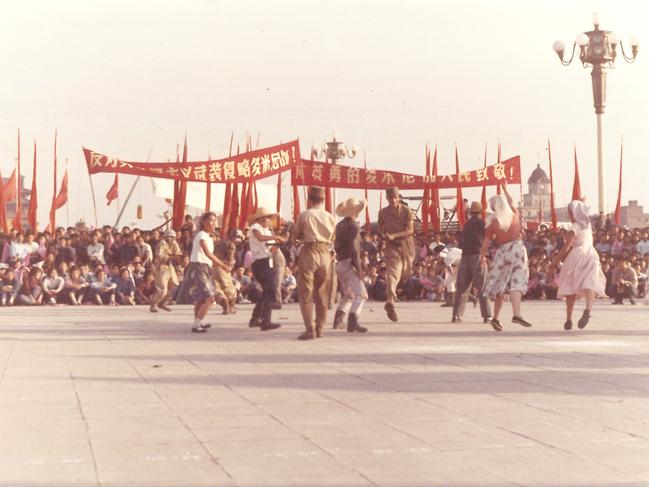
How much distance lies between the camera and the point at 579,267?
1326 centimetres

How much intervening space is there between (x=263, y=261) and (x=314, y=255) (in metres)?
1.70

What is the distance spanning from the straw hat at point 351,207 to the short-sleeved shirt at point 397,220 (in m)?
0.69

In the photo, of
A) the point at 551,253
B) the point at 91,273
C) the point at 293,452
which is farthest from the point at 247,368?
the point at 551,253

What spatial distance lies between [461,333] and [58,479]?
864cm

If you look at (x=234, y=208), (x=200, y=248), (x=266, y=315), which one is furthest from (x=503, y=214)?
(x=234, y=208)

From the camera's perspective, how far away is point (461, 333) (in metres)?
12.9

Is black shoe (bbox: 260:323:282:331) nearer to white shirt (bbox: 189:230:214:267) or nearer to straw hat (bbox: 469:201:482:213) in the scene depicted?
white shirt (bbox: 189:230:214:267)

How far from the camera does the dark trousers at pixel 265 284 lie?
13.8 metres

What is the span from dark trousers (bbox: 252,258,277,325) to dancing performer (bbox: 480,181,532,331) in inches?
101

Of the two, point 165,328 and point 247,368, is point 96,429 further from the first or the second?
point 165,328

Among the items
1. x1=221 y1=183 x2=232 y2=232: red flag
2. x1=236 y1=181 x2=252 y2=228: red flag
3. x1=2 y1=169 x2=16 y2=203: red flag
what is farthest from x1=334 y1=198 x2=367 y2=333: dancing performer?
x1=2 y1=169 x2=16 y2=203: red flag

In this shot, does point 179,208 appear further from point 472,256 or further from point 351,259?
point 351,259

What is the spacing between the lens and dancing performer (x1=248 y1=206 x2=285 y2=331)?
13750mm

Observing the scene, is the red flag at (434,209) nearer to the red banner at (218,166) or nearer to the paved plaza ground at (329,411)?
the red banner at (218,166)
